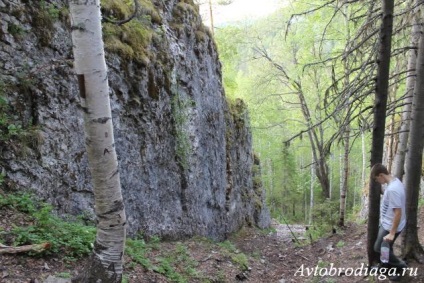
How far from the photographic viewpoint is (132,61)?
304 inches

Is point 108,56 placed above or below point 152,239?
above

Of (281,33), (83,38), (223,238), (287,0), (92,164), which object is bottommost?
(223,238)

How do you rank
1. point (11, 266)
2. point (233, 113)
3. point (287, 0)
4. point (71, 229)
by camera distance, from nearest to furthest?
point (11, 266)
point (71, 229)
point (233, 113)
point (287, 0)

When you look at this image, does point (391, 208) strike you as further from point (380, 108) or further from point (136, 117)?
point (136, 117)

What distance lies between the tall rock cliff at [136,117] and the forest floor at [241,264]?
102cm

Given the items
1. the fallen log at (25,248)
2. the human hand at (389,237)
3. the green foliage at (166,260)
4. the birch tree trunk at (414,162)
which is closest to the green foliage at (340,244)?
the birch tree trunk at (414,162)

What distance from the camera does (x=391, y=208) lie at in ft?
16.0

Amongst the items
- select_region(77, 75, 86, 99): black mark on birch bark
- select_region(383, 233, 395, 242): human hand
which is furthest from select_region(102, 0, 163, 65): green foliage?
select_region(383, 233, 395, 242): human hand

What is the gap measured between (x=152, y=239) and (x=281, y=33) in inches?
605

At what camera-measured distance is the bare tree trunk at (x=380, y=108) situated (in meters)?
5.09

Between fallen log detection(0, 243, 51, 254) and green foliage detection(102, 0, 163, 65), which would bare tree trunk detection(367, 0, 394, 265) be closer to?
fallen log detection(0, 243, 51, 254)

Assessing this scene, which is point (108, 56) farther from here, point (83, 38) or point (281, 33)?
point (281, 33)

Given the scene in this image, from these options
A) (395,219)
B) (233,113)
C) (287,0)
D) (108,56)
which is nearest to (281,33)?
(287,0)

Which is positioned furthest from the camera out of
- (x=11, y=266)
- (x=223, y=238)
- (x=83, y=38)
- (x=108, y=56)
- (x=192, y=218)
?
(x=223, y=238)
